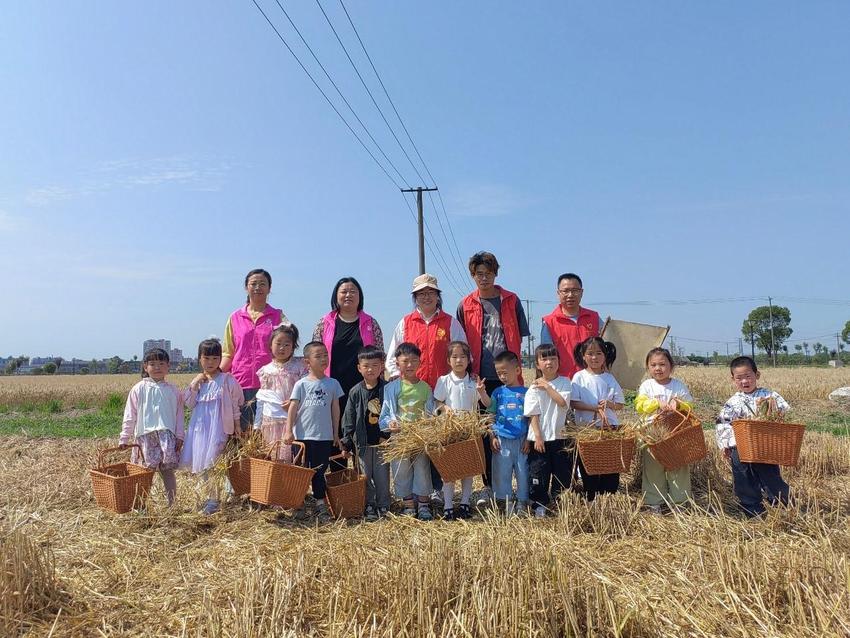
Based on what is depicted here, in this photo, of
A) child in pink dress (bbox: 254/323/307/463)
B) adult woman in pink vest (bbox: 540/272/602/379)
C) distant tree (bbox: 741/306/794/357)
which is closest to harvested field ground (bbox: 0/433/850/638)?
child in pink dress (bbox: 254/323/307/463)

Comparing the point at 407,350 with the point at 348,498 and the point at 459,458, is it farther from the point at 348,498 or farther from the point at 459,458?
the point at 348,498

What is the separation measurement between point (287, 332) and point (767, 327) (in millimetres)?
89561

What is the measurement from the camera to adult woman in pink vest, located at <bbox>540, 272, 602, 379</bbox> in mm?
5836

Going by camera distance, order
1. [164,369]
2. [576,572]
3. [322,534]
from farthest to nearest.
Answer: [164,369] → [322,534] → [576,572]

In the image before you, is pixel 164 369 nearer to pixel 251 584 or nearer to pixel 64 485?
pixel 64 485

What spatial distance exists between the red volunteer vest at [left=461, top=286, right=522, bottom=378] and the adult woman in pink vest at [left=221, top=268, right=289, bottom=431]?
1.96 meters

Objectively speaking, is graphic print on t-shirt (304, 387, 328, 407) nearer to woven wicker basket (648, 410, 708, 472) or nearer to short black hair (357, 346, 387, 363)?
short black hair (357, 346, 387, 363)

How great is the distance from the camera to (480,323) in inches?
236

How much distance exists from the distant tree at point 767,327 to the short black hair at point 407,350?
8513cm

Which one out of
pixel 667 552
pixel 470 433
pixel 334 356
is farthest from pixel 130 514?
pixel 667 552

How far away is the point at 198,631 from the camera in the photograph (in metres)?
2.95

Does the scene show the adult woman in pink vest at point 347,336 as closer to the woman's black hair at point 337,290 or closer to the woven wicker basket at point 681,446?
the woman's black hair at point 337,290

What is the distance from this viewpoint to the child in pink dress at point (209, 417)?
562cm

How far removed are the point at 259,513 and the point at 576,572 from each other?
3.43m
